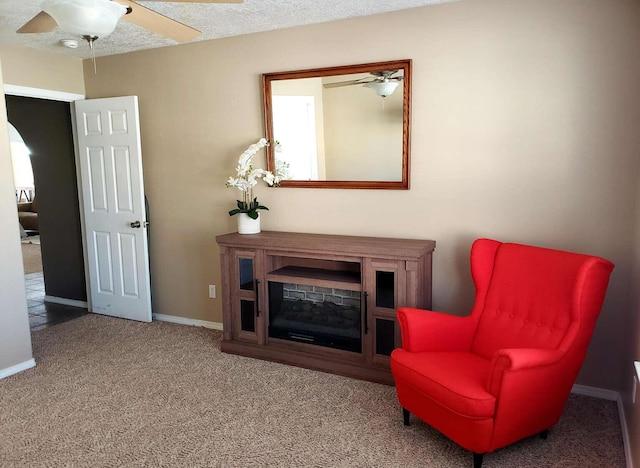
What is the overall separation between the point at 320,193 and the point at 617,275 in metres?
1.94

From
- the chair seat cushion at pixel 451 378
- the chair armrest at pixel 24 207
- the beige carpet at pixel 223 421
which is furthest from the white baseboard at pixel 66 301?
the chair armrest at pixel 24 207

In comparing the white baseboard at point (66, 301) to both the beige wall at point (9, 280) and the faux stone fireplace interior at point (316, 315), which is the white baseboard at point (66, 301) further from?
the faux stone fireplace interior at point (316, 315)

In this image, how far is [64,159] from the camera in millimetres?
4758

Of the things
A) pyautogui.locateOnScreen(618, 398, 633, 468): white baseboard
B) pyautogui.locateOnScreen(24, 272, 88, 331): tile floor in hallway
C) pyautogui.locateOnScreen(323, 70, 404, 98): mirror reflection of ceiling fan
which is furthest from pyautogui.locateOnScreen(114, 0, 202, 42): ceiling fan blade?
pyautogui.locateOnScreen(24, 272, 88, 331): tile floor in hallway

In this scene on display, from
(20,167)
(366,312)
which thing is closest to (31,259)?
(20,167)

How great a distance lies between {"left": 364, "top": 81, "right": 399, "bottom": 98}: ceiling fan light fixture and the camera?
318 cm

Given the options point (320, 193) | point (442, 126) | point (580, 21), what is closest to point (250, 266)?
point (320, 193)

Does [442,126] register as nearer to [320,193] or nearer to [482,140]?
[482,140]

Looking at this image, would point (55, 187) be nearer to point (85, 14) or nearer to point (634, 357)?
point (85, 14)

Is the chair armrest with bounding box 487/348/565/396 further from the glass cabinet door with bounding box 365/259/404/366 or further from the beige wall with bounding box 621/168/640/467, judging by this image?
the glass cabinet door with bounding box 365/259/404/366

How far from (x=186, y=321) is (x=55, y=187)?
2.04 metres

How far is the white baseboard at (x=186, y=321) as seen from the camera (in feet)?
13.7

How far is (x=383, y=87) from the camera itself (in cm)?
321

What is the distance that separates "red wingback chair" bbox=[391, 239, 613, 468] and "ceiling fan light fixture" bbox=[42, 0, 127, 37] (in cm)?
191
